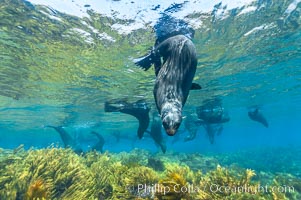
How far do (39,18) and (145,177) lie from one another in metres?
8.21

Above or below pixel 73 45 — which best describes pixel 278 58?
above

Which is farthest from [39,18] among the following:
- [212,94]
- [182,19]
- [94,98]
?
[212,94]

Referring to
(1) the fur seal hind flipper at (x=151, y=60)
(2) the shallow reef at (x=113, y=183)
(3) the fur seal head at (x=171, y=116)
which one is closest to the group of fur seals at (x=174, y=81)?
(3) the fur seal head at (x=171, y=116)

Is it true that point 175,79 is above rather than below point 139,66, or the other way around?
below

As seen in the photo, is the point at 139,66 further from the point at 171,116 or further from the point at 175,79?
the point at 171,116

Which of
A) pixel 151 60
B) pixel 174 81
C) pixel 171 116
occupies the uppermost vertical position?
pixel 151 60

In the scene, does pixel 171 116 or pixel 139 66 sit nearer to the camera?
pixel 171 116

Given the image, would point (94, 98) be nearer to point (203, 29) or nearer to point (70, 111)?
point (70, 111)

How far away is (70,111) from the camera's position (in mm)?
31078

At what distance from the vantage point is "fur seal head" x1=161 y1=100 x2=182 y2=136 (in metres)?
3.97

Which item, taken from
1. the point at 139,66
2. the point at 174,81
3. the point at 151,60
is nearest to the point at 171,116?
the point at 174,81

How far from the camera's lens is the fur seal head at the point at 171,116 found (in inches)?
156

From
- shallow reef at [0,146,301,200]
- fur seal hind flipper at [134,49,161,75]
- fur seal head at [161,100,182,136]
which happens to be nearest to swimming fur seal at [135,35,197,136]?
fur seal head at [161,100,182,136]

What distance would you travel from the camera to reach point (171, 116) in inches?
161
